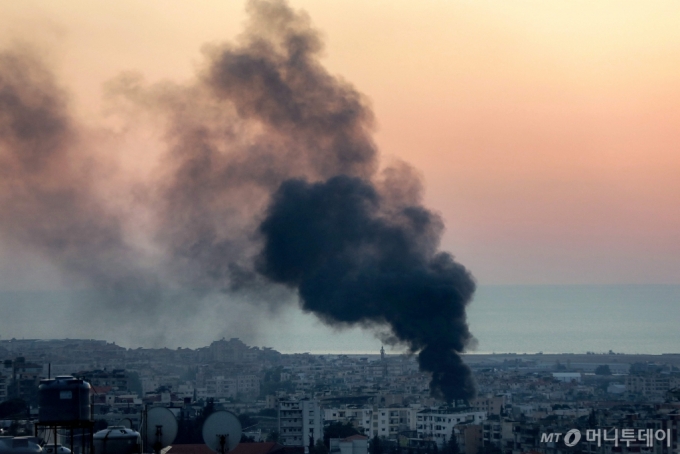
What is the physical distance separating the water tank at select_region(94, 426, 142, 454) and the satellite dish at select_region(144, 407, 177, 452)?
4.67 feet

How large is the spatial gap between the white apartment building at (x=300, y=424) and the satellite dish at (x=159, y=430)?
34207mm

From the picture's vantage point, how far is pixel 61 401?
1284 centimetres

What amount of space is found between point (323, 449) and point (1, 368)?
128ft

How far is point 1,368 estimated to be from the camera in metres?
74.6

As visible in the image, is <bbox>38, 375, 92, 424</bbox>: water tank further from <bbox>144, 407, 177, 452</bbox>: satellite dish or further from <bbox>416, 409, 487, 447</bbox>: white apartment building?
<bbox>416, 409, 487, 447</bbox>: white apartment building

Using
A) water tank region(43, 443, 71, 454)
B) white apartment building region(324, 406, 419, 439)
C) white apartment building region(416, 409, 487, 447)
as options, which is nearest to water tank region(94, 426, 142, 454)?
water tank region(43, 443, 71, 454)

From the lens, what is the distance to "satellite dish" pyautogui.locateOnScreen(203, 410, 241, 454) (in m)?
14.7

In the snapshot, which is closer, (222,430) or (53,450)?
(53,450)

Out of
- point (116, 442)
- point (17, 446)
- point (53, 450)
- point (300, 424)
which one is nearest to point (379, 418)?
point (300, 424)

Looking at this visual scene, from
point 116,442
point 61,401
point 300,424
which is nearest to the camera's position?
point 61,401

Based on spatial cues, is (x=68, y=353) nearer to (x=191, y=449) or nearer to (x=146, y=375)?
(x=146, y=375)

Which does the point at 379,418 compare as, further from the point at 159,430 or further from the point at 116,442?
the point at 116,442

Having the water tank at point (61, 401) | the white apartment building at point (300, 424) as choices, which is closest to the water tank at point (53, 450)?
the water tank at point (61, 401)

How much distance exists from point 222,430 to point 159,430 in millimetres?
892
